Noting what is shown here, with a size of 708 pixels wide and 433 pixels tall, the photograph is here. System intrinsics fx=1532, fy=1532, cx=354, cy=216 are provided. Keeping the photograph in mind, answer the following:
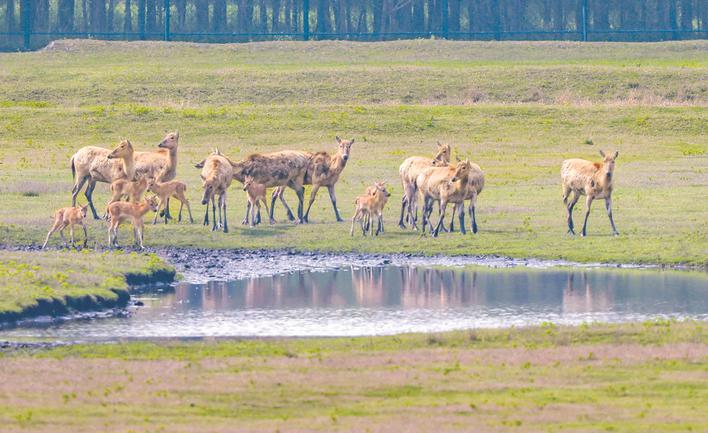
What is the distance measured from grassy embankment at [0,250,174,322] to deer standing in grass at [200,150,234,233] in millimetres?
4615

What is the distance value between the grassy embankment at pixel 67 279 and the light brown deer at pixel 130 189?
4218 millimetres

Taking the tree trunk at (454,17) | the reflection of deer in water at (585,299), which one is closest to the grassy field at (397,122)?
the reflection of deer in water at (585,299)

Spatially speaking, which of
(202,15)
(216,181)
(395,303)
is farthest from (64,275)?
(202,15)

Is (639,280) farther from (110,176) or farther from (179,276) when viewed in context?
(110,176)

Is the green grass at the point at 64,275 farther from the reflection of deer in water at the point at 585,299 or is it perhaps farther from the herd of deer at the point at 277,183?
the reflection of deer in water at the point at 585,299

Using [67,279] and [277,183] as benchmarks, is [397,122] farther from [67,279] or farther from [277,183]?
[67,279]

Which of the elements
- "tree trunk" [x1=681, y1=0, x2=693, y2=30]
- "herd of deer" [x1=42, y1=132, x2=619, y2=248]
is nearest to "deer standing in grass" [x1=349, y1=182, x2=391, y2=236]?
"herd of deer" [x1=42, y1=132, x2=619, y2=248]

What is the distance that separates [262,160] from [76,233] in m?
4.60

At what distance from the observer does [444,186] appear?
31.2 meters

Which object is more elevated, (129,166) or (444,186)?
(129,166)

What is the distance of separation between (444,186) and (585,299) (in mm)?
7071

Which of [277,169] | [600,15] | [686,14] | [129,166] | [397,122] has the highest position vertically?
[686,14]

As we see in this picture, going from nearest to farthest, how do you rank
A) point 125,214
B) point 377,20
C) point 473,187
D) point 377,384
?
point 377,384 → point 125,214 → point 473,187 → point 377,20

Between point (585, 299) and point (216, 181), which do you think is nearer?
point (585, 299)
